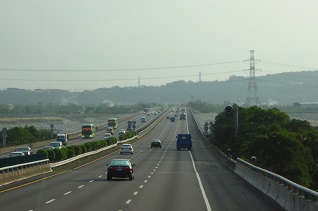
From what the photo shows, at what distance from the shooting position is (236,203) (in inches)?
1150

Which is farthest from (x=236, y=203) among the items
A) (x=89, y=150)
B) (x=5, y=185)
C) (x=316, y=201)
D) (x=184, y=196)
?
(x=89, y=150)

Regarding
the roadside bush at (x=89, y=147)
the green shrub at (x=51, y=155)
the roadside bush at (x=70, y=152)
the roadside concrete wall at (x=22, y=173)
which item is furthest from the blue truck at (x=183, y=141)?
the roadside concrete wall at (x=22, y=173)

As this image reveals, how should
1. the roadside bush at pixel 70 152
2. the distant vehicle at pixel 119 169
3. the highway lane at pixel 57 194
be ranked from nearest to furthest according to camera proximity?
the highway lane at pixel 57 194 < the distant vehicle at pixel 119 169 < the roadside bush at pixel 70 152

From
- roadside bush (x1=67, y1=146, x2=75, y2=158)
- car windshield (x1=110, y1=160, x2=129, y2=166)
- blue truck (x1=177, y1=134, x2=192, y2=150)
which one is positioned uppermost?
car windshield (x1=110, y1=160, x2=129, y2=166)

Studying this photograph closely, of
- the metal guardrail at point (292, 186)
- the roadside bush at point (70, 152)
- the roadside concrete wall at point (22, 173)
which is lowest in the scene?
the roadside bush at point (70, 152)

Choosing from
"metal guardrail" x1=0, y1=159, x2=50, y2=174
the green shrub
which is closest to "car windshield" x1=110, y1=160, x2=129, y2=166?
"metal guardrail" x1=0, y1=159, x2=50, y2=174

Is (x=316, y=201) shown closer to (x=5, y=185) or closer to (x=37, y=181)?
→ (x=5, y=185)

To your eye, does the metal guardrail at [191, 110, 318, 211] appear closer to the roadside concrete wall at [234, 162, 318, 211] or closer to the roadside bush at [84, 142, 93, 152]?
the roadside concrete wall at [234, 162, 318, 211]

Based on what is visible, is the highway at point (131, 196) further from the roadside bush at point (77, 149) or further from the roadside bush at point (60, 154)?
the roadside bush at point (77, 149)

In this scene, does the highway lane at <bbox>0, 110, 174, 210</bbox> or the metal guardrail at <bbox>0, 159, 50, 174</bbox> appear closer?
the highway lane at <bbox>0, 110, 174, 210</bbox>

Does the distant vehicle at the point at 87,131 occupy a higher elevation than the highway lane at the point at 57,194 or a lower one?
lower

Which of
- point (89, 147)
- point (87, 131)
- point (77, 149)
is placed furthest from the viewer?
point (87, 131)

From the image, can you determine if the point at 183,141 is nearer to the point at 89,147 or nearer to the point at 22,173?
the point at 89,147

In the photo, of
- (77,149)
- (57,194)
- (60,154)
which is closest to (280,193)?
(57,194)
